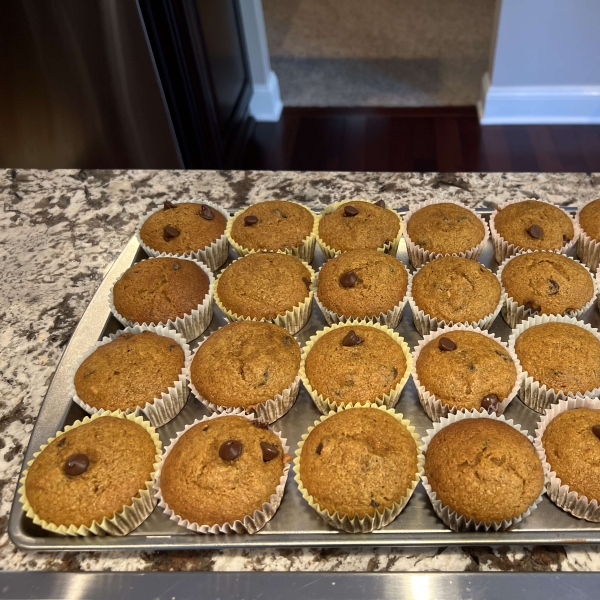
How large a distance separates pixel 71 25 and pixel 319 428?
301cm

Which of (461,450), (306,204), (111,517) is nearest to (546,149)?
(306,204)

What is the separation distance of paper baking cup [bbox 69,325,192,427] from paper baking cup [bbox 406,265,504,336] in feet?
2.66

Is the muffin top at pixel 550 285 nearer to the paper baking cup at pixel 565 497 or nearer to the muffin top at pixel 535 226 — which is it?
the muffin top at pixel 535 226

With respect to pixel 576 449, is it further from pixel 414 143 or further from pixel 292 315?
pixel 414 143

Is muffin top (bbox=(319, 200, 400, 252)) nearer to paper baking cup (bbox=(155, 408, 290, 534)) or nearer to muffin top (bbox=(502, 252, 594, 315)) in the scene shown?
muffin top (bbox=(502, 252, 594, 315))

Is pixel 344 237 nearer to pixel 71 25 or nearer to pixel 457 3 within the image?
pixel 71 25

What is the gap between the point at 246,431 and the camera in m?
1.58

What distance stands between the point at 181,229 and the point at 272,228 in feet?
1.21

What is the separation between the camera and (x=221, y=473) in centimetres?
150

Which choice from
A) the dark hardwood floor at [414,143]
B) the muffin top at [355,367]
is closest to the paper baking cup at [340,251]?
the muffin top at [355,367]

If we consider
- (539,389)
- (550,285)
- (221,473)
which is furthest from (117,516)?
(550,285)

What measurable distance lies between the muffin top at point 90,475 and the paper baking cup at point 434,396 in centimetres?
83

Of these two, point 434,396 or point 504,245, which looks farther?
point 504,245

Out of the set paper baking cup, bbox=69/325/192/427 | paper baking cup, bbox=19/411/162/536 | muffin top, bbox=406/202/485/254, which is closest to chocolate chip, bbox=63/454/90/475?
paper baking cup, bbox=19/411/162/536
